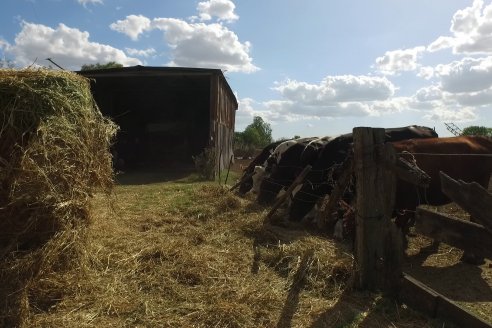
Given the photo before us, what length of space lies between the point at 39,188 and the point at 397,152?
4.61 m

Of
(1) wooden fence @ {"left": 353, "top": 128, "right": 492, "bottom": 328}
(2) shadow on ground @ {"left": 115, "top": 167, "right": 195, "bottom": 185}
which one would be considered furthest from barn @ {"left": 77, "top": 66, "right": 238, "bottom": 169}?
(1) wooden fence @ {"left": 353, "top": 128, "right": 492, "bottom": 328}

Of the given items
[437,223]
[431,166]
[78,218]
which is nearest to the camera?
[437,223]

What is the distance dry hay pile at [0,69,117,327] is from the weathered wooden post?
2680 millimetres

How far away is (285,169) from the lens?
9.31 metres

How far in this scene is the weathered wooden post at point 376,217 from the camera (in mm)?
Result: 4012

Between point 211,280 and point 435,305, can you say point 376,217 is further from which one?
point 211,280

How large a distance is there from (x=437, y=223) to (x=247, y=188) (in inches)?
288

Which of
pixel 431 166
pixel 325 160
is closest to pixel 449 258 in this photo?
pixel 431 166

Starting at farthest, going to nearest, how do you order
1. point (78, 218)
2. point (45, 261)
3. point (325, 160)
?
1. point (325, 160)
2. point (78, 218)
3. point (45, 261)

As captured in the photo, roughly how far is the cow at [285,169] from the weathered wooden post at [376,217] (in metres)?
4.72

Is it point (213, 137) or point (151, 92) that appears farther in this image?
point (151, 92)

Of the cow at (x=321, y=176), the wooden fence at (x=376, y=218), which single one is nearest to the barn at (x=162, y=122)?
the cow at (x=321, y=176)

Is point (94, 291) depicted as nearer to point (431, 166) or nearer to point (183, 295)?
point (183, 295)

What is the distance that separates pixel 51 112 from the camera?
3.88m
